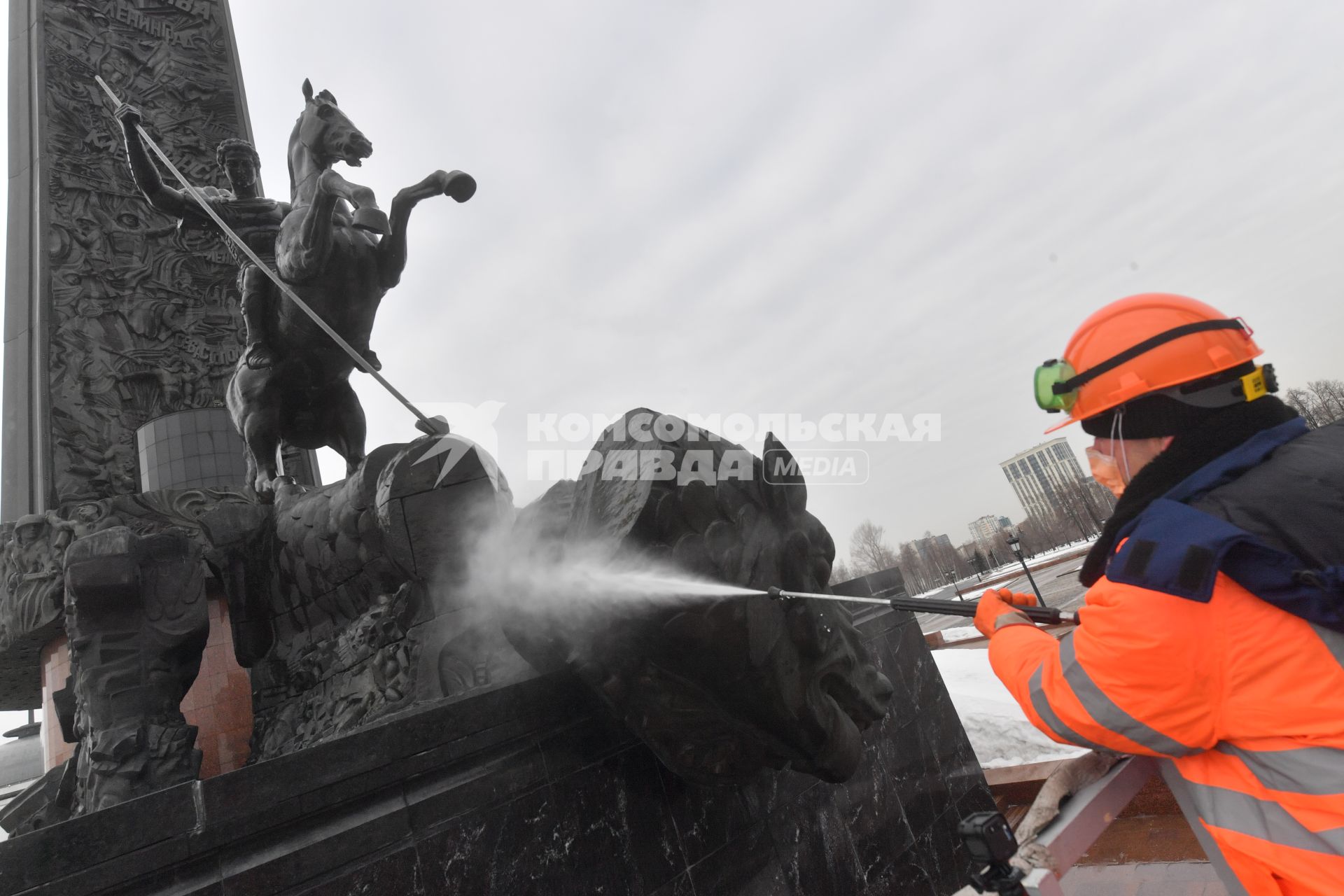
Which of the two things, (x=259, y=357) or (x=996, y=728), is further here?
(x=996, y=728)

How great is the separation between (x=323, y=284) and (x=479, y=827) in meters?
3.20

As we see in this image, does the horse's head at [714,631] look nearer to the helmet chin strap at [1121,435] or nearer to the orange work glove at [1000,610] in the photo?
the orange work glove at [1000,610]

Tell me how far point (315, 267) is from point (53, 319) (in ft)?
18.0

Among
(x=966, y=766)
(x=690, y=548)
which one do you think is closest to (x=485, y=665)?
(x=690, y=548)

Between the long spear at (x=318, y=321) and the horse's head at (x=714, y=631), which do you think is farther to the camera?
the long spear at (x=318, y=321)

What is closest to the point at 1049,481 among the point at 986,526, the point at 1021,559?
the point at 986,526

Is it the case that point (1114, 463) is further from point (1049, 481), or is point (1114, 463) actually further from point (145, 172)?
point (1049, 481)

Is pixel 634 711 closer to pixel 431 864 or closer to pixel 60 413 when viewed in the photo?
pixel 431 864

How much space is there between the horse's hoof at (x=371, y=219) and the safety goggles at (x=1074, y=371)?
3299 millimetres

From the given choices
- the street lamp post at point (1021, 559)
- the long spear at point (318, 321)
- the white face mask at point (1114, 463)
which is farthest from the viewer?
the street lamp post at point (1021, 559)

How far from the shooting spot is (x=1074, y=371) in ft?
5.69

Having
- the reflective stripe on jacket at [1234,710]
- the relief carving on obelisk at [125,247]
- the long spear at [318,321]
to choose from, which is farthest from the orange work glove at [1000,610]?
the relief carving on obelisk at [125,247]

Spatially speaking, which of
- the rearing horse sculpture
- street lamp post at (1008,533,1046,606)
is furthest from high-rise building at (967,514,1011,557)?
the rearing horse sculpture

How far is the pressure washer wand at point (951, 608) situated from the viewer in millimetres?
1858
